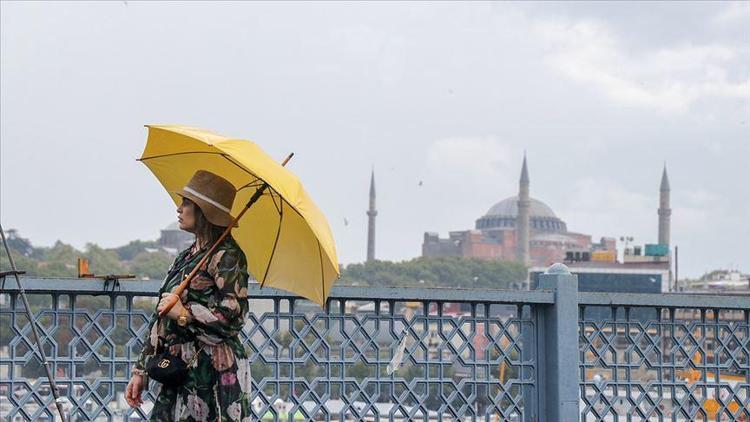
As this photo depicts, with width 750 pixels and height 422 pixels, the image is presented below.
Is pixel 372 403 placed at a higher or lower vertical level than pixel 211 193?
lower

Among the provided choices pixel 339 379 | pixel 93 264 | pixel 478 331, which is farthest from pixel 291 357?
pixel 93 264

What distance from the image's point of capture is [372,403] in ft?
18.6

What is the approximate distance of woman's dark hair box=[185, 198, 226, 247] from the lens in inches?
170

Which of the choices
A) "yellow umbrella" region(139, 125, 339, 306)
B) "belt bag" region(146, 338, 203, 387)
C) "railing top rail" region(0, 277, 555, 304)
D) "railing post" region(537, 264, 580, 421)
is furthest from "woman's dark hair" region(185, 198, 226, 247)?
"railing post" region(537, 264, 580, 421)

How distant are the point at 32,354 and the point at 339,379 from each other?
128 centimetres

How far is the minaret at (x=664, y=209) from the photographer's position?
136m

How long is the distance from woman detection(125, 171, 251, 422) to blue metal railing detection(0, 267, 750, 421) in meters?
1.02

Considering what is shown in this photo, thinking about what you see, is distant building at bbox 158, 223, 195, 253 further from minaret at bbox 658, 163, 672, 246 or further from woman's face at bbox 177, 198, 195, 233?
woman's face at bbox 177, 198, 195, 233

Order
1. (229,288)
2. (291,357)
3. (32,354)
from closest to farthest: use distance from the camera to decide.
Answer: (229,288)
(32,354)
(291,357)

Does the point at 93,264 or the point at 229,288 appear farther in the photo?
the point at 93,264

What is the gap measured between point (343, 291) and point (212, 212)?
1360 mm

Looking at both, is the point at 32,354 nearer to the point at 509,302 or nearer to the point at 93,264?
the point at 509,302

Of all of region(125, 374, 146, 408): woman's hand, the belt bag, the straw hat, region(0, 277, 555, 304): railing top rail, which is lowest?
region(125, 374, 146, 408): woman's hand

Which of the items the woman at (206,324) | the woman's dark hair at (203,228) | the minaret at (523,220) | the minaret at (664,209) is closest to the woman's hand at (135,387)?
the woman at (206,324)
